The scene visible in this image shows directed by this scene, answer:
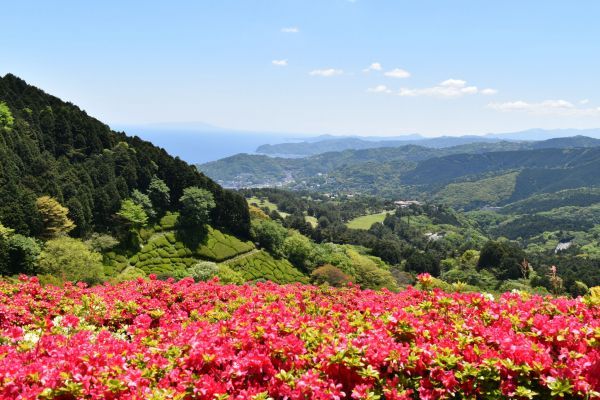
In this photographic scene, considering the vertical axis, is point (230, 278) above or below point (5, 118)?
below

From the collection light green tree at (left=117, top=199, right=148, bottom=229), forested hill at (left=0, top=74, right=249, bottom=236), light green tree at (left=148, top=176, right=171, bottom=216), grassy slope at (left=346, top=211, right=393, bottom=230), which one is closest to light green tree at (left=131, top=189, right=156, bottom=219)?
forested hill at (left=0, top=74, right=249, bottom=236)

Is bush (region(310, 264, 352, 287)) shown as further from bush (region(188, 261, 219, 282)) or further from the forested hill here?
the forested hill

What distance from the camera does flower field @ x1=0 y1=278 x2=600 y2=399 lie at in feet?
14.9

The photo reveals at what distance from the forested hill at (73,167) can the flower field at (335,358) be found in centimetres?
4158

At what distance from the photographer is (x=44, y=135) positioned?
57531 mm

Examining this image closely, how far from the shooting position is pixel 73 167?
180ft

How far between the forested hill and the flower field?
41.6 metres

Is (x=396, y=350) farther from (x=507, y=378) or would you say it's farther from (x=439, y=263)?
(x=439, y=263)

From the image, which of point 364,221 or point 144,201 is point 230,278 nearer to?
point 144,201

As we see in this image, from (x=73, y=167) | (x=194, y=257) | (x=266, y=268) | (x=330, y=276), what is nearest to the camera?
(x=330, y=276)

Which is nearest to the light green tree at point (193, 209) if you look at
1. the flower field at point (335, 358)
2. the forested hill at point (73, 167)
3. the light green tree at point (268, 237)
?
the forested hill at point (73, 167)

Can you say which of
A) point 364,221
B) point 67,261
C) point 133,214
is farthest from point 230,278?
point 364,221

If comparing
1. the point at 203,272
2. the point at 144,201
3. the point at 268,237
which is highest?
the point at 144,201

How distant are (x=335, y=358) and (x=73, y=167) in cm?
5940
